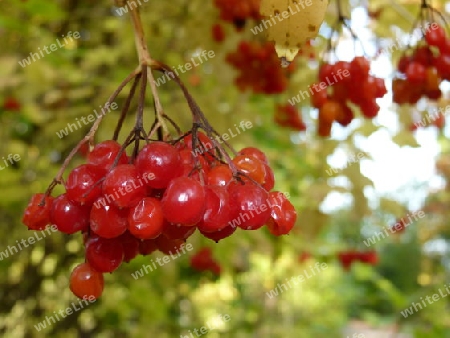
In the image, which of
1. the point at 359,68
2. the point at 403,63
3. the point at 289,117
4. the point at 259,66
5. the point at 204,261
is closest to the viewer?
the point at 359,68

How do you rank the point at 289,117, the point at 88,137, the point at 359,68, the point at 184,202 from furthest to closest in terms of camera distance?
the point at 289,117 < the point at 359,68 < the point at 88,137 < the point at 184,202

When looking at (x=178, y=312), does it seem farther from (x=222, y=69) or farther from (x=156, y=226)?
(x=156, y=226)

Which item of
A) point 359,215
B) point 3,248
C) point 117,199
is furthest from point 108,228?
point 3,248

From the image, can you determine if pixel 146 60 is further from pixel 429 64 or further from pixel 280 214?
pixel 429 64

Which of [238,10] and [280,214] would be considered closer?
[280,214]

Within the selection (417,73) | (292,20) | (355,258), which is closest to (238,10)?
(417,73)
